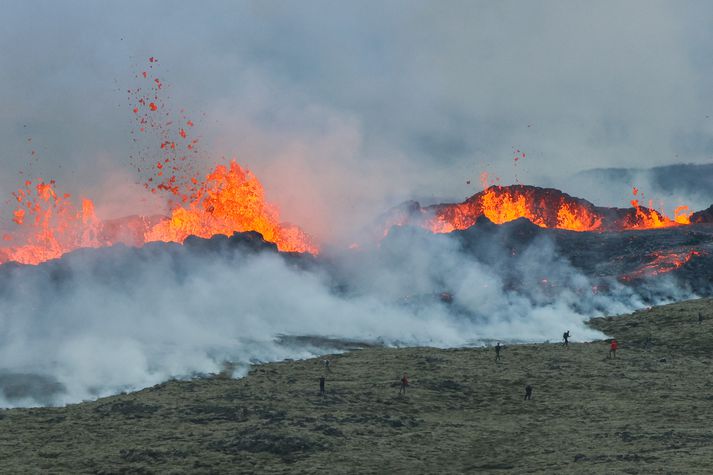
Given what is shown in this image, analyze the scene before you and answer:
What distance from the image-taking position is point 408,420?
7612cm

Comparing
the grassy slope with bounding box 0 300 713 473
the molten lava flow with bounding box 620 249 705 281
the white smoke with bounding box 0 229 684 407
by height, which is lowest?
the grassy slope with bounding box 0 300 713 473

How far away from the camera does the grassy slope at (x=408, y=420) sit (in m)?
62.0

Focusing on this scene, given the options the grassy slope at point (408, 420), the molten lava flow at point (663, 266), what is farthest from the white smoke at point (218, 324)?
the grassy slope at point (408, 420)

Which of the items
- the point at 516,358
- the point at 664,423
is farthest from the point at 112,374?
the point at 664,423

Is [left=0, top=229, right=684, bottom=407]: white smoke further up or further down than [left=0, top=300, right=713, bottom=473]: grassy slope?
further up

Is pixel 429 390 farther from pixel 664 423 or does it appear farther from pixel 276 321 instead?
pixel 276 321

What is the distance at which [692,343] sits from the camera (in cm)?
11206

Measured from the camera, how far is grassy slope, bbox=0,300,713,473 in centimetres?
6203

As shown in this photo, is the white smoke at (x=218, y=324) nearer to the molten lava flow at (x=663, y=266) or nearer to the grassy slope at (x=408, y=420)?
the molten lava flow at (x=663, y=266)

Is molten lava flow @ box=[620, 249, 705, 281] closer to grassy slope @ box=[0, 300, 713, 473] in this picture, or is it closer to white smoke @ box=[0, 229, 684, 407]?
white smoke @ box=[0, 229, 684, 407]

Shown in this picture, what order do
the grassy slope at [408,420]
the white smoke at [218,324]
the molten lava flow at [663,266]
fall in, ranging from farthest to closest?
the molten lava flow at [663,266]
the white smoke at [218,324]
the grassy slope at [408,420]

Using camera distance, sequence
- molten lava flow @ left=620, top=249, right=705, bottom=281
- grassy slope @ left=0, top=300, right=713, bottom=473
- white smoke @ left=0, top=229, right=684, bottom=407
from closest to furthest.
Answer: grassy slope @ left=0, top=300, right=713, bottom=473, white smoke @ left=0, top=229, right=684, bottom=407, molten lava flow @ left=620, top=249, right=705, bottom=281

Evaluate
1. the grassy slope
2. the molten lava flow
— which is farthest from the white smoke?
Result: the grassy slope

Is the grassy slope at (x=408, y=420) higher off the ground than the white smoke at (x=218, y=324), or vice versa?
the white smoke at (x=218, y=324)
